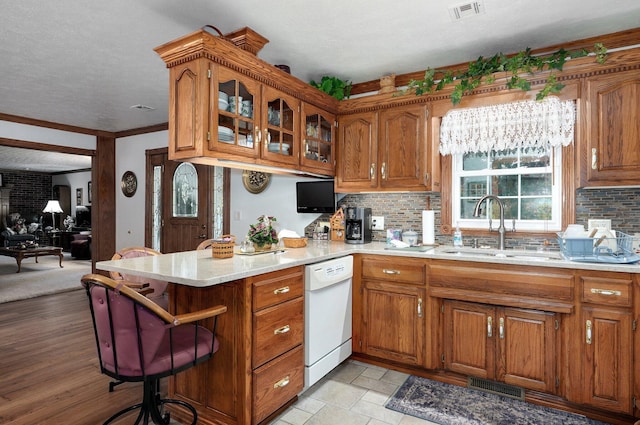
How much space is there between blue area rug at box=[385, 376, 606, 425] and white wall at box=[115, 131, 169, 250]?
477cm

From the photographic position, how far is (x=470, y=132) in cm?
297

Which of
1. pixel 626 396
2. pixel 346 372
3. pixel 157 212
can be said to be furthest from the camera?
pixel 157 212

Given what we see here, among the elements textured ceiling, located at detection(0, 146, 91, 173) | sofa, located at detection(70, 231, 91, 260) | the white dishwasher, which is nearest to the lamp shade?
textured ceiling, located at detection(0, 146, 91, 173)

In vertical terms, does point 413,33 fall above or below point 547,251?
above

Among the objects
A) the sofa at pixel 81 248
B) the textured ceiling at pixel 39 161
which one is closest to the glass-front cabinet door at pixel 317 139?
the textured ceiling at pixel 39 161

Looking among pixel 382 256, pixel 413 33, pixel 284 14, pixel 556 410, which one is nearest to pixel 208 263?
pixel 382 256

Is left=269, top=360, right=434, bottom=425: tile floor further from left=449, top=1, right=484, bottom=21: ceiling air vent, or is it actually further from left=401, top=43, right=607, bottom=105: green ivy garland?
left=449, top=1, right=484, bottom=21: ceiling air vent

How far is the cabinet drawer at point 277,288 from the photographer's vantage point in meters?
1.99

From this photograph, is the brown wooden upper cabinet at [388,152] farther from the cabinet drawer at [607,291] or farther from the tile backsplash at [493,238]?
the cabinet drawer at [607,291]

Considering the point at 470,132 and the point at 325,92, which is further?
the point at 325,92

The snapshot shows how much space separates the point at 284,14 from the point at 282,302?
1.81m

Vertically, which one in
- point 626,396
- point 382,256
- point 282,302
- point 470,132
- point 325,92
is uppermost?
point 325,92

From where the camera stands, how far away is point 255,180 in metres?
4.29

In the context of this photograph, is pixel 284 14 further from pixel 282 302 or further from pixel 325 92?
pixel 282 302
